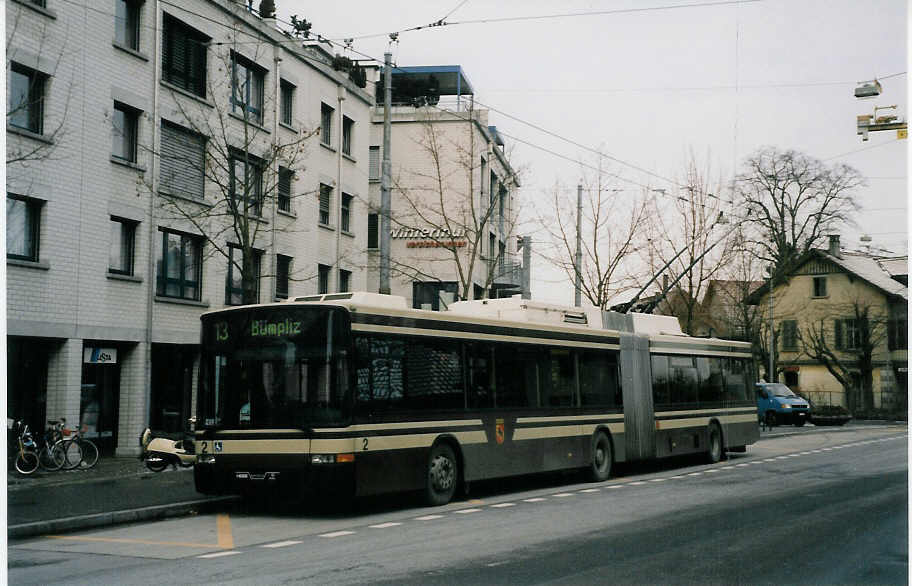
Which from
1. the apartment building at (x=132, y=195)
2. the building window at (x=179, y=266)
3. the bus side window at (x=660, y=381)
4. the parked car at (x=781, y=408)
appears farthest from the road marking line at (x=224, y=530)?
the parked car at (x=781, y=408)

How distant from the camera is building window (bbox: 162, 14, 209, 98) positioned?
26.5 metres

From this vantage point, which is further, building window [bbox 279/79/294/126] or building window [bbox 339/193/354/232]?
building window [bbox 339/193/354/232]

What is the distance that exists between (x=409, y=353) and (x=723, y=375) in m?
11.8

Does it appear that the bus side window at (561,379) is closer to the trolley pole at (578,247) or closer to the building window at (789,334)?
the trolley pole at (578,247)

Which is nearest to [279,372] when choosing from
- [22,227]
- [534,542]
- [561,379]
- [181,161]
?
[534,542]

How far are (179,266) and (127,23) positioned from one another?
606 cm

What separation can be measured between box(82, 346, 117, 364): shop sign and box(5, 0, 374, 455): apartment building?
0.05m

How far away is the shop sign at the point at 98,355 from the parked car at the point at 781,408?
30715 mm

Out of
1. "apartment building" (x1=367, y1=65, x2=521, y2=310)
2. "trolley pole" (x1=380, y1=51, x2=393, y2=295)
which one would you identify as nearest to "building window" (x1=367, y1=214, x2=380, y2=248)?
"apartment building" (x1=367, y1=65, x2=521, y2=310)

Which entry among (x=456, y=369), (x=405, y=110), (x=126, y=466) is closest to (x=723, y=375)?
(x=456, y=369)

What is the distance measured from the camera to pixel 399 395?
14.4 meters

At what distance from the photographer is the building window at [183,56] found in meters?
26.5

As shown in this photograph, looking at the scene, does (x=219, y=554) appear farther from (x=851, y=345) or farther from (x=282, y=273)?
(x=851, y=345)

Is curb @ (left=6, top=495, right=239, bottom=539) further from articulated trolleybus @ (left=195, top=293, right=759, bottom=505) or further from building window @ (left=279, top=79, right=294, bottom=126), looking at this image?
building window @ (left=279, top=79, right=294, bottom=126)
